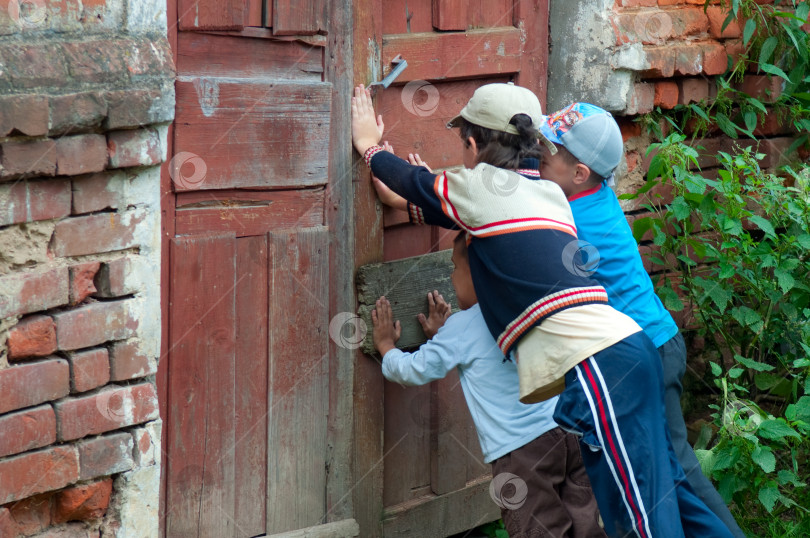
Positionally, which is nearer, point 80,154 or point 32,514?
point 80,154

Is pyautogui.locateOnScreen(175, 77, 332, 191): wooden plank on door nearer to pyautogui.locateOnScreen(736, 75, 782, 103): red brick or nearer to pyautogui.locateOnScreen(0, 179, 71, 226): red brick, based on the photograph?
pyautogui.locateOnScreen(0, 179, 71, 226): red brick

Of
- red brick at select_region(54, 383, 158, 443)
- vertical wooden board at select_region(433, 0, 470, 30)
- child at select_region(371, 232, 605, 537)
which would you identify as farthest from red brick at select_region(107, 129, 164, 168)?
vertical wooden board at select_region(433, 0, 470, 30)

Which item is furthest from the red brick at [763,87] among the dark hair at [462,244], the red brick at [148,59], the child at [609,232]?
the red brick at [148,59]

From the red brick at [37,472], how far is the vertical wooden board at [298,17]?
128 centimetres

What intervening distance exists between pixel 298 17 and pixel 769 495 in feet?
7.29

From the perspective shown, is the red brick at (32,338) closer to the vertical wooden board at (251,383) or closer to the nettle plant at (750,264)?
the vertical wooden board at (251,383)

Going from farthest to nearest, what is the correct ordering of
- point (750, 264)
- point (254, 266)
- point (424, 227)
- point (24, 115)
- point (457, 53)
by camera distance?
point (750, 264)
point (424, 227)
point (457, 53)
point (254, 266)
point (24, 115)

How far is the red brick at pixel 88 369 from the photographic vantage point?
6.63 ft

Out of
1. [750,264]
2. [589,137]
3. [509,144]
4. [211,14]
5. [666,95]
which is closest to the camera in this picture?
[211,14]

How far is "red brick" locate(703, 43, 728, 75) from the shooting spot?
3.80 meters

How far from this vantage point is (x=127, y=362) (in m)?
2.12

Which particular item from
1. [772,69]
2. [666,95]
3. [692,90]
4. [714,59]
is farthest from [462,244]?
[772,69]

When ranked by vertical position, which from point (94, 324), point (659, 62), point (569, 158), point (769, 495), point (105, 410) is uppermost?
point (659, 62)

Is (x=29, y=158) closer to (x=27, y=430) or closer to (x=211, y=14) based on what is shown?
(x=27, y=430)
